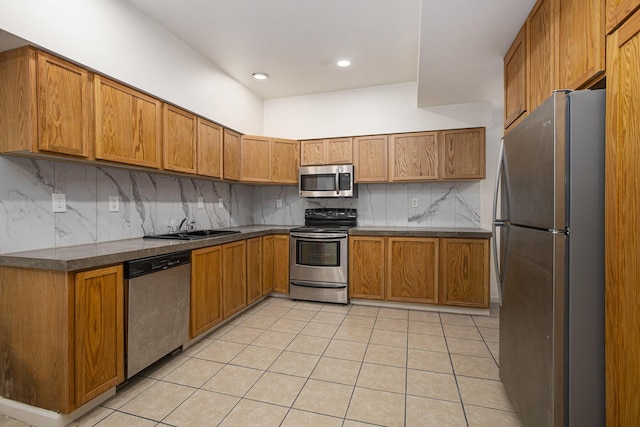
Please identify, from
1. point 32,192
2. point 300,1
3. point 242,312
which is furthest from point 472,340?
point 32,192

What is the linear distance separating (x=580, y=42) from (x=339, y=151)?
288 centimetres

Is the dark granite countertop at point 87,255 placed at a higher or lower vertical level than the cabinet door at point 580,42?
lower

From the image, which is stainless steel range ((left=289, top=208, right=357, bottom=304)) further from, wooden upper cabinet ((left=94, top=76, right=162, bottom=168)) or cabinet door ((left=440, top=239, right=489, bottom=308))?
wooden upper cabinet ((left=94, top=76, right=162, bottom=168))

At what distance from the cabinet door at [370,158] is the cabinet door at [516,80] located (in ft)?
5.31

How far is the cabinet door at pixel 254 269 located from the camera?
3426 mm

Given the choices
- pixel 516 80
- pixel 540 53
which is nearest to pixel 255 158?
pixel 516 80

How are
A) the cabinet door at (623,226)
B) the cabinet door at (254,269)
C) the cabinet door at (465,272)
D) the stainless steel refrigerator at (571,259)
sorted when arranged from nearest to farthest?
1. the cabinet door at (623,226)
2. the stainless steel refrigerator at (571,259)
3. the cabinet door at (465,272)
4. the cabinet door at (254,269)

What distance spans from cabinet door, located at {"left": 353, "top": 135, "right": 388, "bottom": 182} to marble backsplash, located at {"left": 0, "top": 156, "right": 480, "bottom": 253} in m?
0.32

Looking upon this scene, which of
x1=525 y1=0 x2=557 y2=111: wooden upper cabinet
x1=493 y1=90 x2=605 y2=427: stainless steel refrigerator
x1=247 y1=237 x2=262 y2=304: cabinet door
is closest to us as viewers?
x1=493 y1=90 x2=605 y2=427: stainless steel refrigerator

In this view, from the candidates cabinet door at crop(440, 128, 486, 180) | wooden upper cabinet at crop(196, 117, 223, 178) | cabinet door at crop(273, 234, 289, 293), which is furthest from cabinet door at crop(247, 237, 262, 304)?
cabinet door at crop(440, 128, 486, 180)

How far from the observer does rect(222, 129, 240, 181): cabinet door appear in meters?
3.48

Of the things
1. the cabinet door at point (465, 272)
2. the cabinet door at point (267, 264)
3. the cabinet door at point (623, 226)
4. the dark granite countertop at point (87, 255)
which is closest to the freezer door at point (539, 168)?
the cabinet door at point (623, 226)

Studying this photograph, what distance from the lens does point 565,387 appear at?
1.15 meters

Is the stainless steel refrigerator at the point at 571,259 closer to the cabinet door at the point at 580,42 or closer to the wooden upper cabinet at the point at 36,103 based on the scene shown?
the cabinet door at the point at 580,42
